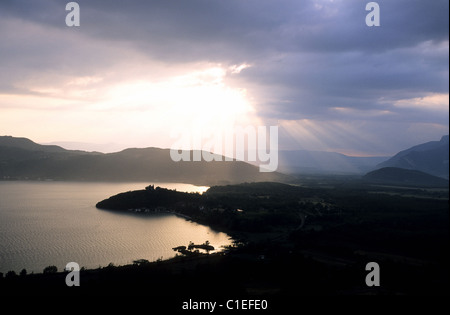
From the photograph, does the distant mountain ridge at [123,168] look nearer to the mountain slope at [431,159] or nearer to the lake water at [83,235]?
the lake water at [83,235]

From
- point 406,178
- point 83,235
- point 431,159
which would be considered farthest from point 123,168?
point 431,159

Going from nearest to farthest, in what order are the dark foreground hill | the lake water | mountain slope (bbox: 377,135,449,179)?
the lake water → mountain slope (bbox: 377,135,449,179) → the dark foreground hill

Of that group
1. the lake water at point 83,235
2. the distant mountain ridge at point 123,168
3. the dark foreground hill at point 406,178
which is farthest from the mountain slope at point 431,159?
the distant mountain ridge at point 123,168

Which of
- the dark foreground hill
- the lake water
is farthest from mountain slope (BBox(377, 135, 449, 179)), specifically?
the lake water

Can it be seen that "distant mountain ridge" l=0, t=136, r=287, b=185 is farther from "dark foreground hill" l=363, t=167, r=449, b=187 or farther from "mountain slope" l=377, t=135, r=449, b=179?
"mountain slope" l=377, t=135, r=449, b=179

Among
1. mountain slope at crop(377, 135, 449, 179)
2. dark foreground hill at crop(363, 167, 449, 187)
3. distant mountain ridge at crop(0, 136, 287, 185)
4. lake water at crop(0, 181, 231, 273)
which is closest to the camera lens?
lake water at crop(0, 181, 231, 273)
